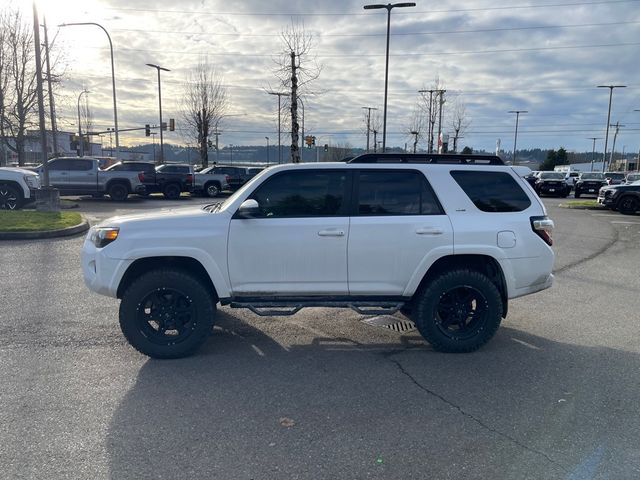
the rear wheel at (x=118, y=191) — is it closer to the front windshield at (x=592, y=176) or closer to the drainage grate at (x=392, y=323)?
the drainage grate at (x=392, y=323)

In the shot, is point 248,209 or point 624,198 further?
point 624,198

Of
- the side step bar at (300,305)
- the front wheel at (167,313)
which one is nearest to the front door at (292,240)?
the side step bar at (300,305)

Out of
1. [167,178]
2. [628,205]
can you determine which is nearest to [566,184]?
[628,205]

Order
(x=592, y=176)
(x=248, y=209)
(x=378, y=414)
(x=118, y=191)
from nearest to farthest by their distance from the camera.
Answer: (x=378, y=414) < (x=248, y=209) < (x=118, y=191) < (x=592, y=176)

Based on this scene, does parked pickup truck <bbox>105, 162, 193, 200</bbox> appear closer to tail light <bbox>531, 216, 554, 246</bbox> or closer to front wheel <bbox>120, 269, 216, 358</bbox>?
front wheel <bbox>120, 269, 216, 358</bbox>

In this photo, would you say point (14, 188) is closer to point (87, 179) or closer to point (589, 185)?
point (87, 179)

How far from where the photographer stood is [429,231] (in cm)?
480

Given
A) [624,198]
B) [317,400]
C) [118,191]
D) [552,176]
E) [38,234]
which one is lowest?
[317,400]

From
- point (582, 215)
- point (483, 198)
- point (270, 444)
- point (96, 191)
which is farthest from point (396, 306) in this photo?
point (96, 191)

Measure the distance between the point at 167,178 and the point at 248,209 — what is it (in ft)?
69.8

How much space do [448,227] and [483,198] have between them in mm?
540

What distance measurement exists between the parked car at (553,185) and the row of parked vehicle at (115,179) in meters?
19.0

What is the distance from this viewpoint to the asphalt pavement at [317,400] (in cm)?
311

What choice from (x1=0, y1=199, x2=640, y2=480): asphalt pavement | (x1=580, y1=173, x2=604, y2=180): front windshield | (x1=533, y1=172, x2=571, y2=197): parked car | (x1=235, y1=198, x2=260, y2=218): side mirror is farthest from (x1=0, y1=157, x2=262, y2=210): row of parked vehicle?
(x1=580, y1=173, x2=604, y2=180): front windshield
